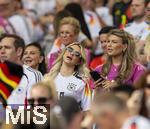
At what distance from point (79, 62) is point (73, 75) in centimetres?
22

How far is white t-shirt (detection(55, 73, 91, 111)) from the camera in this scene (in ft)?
42.0

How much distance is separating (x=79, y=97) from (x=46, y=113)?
2157 mm

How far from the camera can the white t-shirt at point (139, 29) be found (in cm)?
1528

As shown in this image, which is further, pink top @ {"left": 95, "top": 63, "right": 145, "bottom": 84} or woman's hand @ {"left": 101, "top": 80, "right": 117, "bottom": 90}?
pink top @ {"left": 95, "top": 63, "right": 145, "bottom": 84}

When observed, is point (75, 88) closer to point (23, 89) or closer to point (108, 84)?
point (108, 84)

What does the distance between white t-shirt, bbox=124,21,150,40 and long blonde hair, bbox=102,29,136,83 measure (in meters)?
1.64

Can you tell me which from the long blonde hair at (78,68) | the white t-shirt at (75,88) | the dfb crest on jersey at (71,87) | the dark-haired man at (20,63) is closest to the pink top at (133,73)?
the long blonde hair at (78,68)

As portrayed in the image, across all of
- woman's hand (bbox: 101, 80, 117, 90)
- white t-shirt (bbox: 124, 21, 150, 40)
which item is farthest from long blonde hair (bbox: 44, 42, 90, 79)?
white t-shirt (bbox: 124, 21, 150, 40)

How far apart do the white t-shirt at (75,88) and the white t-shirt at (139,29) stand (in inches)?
101

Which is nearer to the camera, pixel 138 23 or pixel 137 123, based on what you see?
pixel 137 123

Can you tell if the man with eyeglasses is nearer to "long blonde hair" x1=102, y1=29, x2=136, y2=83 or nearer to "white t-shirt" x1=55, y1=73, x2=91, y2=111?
"long blonde hair" x1=102, y1=29, x2=136, y2=83

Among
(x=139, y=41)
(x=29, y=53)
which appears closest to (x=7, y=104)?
(x=29, y=53)

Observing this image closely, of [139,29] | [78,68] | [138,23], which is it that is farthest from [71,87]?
[138,23]

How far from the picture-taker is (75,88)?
12.9m
